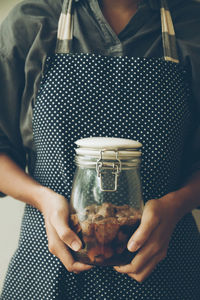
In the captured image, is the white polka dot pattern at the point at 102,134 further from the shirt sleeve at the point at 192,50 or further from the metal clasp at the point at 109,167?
the metal clasp at the point at 109,167

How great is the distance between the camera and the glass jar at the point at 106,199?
0.54 m

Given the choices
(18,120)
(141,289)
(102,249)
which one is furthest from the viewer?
(18,120)

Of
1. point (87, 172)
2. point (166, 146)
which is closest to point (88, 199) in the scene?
point (87, 172)

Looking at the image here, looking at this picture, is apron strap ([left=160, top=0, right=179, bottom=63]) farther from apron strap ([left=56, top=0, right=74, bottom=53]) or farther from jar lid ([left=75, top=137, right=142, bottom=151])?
jar lid ([left=75, top=137, right=142, bottom=151])

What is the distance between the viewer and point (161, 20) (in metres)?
0.85

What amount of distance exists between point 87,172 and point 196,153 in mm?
405

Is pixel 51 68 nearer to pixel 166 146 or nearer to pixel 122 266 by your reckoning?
pixel 166 146

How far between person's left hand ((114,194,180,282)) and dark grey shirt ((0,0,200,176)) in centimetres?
25

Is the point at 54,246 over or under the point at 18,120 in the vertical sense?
under

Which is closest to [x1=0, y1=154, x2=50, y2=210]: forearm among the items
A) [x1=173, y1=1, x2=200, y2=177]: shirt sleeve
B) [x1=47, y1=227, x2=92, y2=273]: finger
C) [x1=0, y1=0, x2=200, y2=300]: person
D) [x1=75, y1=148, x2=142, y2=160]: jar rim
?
[x1=0, y1=0, x2=200, y2=300]: person

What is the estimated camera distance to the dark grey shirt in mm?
791

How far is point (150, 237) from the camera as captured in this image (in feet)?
2.09

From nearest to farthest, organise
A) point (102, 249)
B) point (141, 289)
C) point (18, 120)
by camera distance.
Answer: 1. point (102, 249)
2. point (141, 289)
3. point (18, 120)

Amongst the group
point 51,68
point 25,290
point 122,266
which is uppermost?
point 51,68
